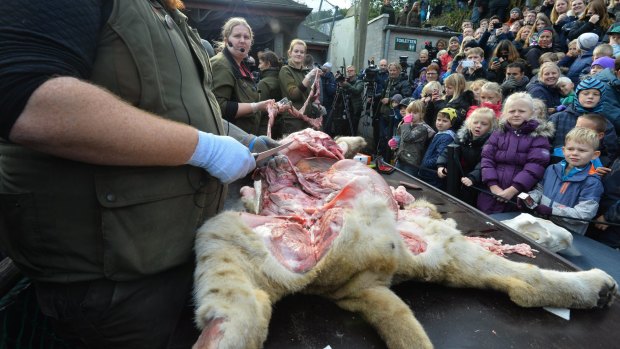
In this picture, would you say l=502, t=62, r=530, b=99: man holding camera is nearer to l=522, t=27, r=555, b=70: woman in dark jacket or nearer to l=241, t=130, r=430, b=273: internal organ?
l=522, t=27, r=555, b=70: woman in dark jacket

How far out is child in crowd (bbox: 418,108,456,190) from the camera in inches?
205

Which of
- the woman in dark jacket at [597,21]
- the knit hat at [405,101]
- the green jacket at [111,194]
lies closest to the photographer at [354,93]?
the knit hat at [405,101]

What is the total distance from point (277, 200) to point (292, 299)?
0.84 metres

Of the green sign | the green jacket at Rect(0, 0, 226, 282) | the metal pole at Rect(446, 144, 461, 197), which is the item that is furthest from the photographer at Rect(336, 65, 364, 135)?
the green jacket at Rect(0, 0, 226, 282)

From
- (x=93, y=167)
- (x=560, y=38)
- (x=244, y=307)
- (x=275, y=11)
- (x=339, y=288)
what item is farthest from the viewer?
(x=275, y=11)

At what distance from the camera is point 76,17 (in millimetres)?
1040

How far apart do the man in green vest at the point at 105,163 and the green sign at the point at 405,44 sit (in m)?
12.9

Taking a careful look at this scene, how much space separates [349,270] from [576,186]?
3113 millimetres

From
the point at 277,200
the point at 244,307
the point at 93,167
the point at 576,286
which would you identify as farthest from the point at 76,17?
the point at 576,286

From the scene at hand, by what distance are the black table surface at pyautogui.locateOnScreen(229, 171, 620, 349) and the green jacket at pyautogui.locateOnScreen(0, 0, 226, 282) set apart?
2.24ft

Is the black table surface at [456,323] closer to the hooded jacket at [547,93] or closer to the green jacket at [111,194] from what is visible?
the green jacket at [111,194]

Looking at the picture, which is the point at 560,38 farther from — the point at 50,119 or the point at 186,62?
the point at 50,119

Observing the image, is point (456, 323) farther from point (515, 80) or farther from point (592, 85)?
point (515, 80)

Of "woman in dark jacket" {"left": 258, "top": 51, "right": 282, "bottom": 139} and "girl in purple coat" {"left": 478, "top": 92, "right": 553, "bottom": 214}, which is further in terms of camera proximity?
"woman in dark jacket" {"left": 258, "top": 51, "right": 282, "bottom": 139}
